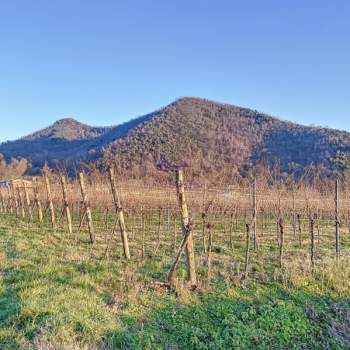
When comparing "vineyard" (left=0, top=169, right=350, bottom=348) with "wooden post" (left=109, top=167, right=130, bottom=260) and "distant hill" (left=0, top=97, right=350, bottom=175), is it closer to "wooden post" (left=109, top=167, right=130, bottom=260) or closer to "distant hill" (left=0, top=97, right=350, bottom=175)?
"wooden post" (left=109, top=167, right=130, bottom=260)

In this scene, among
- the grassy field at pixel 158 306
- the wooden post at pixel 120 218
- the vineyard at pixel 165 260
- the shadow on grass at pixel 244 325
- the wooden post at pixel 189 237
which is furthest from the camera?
the wooden post at pixel 120 218

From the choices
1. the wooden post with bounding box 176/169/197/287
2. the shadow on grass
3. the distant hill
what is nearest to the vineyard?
the wooden post with bounding box 176/169/197/287

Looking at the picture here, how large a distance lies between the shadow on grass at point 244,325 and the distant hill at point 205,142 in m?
30.6

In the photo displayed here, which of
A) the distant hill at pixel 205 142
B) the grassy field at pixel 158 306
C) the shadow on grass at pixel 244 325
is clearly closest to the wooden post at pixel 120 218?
the grassy field at pixel 158 306

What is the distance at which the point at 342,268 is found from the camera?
8.23 m

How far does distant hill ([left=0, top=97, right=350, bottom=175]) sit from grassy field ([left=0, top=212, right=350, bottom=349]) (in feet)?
96.6

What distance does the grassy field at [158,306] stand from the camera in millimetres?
4582

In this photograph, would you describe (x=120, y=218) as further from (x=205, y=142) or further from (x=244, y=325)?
(x=205, y=142)

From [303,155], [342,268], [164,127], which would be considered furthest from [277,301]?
Answer: [164,127]

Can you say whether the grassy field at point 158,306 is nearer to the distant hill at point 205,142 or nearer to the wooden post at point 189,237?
the wooden post at point 189,237

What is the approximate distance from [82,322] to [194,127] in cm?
5915

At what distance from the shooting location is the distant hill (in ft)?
153

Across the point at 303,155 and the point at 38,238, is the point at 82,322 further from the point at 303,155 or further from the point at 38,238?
the point at 303,155

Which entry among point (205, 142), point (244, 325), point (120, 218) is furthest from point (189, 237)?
point (205, 142)
